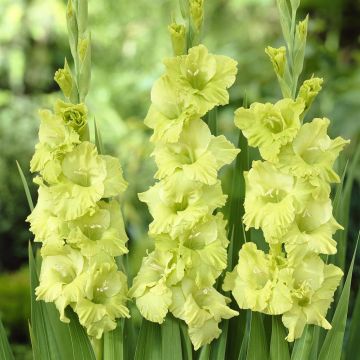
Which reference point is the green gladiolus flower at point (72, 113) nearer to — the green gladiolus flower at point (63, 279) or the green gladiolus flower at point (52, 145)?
the green gladiolus flower at point (52, 145)

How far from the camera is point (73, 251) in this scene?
1.29m

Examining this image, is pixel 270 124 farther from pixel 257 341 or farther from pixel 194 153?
pixel 257 341

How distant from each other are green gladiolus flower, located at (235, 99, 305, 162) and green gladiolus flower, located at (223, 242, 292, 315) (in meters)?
0.14

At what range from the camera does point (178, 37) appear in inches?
49.3

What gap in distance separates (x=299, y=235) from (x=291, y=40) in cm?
26

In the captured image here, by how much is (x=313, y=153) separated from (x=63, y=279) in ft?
1.28

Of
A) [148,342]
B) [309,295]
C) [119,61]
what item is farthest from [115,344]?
[119,61]

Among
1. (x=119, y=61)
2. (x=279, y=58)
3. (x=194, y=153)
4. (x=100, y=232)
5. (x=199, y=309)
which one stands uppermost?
(x=279, y=58)

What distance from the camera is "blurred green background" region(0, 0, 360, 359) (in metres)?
4.34

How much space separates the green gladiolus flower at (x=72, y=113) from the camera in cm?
124

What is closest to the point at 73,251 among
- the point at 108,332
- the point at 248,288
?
the point at 108,332

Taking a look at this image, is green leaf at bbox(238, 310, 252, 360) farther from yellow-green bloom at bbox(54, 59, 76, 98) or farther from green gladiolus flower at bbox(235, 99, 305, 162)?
yellow-green bloom at bbox(54, 59, 76, 98)

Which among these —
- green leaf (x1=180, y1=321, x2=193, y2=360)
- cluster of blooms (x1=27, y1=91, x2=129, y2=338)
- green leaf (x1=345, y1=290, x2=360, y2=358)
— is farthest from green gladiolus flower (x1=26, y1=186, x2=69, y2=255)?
green leaf (x1=345, y1=290, x2=360, y2=358)

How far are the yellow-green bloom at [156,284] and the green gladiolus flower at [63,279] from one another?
0.26 feet
